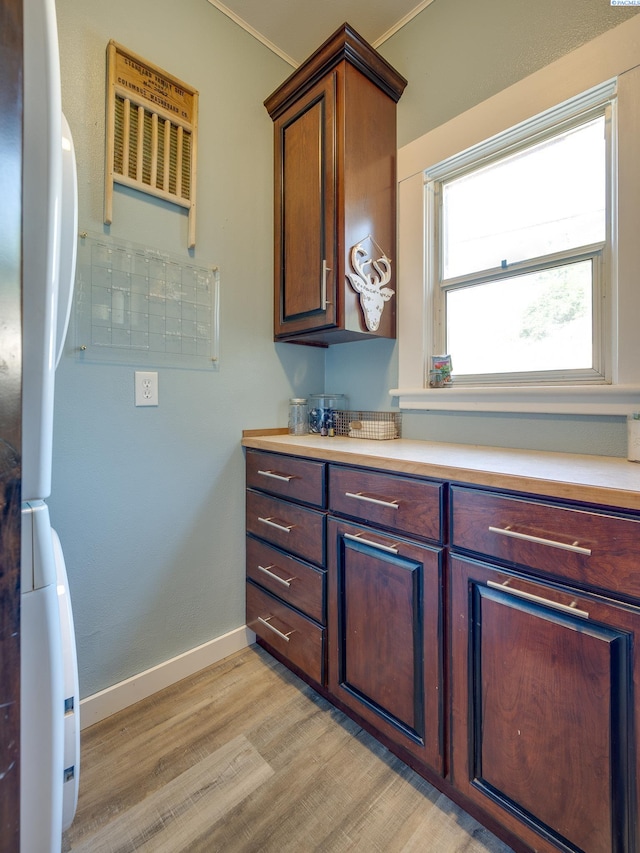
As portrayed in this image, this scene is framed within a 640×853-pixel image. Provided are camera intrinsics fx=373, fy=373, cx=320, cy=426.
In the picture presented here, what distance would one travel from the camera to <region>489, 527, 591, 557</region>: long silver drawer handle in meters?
0.78

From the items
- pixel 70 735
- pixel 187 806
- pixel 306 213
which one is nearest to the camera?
pixel 70 735

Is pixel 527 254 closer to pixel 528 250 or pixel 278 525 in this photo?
pixel 528 250

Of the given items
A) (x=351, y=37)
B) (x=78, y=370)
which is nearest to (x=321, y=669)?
(x=78, y=370)

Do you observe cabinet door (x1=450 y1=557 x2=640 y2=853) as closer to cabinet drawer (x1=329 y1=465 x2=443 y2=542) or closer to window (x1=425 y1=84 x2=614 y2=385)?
cabinet drawer (x1=329 y1=465 x2=443 y2=542)

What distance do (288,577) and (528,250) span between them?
157 cm

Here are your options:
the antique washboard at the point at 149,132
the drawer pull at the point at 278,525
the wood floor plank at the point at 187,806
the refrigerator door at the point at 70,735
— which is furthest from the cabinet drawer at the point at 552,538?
the antique washboard at the point at 149,132

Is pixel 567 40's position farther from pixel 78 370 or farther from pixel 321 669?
pixel 321 669

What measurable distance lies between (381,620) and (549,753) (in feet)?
1.56

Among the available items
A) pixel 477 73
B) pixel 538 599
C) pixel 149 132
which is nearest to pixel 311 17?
pixel 477 73

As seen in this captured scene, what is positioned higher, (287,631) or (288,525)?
(288,525)

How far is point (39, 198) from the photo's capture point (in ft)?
1.52

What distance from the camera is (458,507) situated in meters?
0.97

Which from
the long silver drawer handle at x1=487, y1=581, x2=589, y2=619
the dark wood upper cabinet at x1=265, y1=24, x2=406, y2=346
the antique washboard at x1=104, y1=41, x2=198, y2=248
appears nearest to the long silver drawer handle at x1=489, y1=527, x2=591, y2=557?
the long silver drawer handle at x1=487, y1=581, x2=589, y2=619

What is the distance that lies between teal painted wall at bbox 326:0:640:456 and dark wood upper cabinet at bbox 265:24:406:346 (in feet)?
0.45
